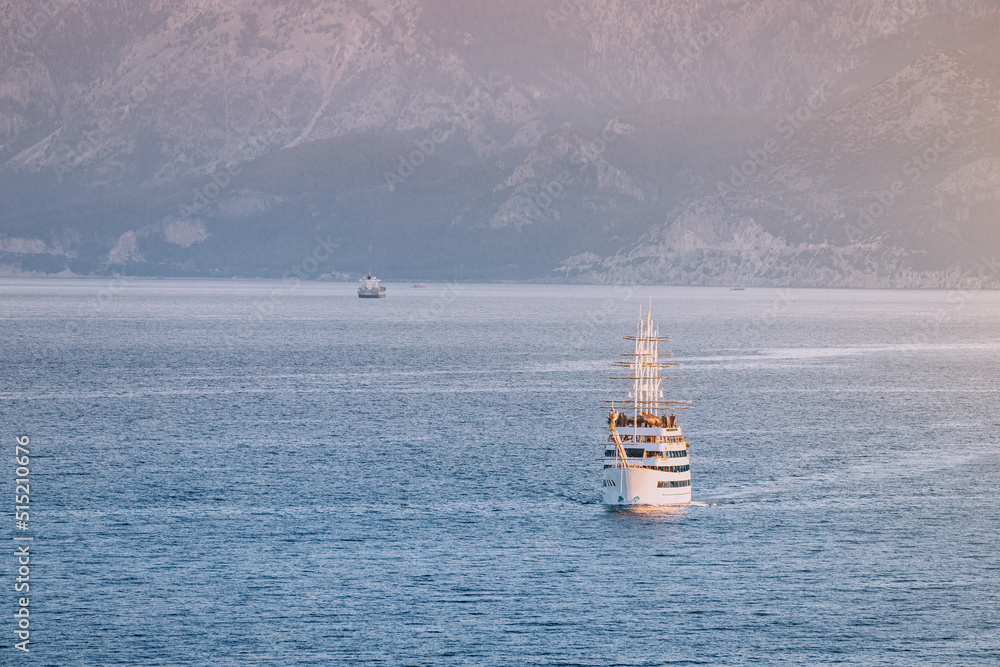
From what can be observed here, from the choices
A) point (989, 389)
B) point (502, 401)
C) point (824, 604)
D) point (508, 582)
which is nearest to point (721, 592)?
point (824, 604)

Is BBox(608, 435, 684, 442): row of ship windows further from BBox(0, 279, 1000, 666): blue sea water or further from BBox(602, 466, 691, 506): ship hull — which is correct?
BBox(0, 279, 1000, 666): blue sea water

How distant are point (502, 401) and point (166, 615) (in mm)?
99651

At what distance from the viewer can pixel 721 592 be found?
81062mm

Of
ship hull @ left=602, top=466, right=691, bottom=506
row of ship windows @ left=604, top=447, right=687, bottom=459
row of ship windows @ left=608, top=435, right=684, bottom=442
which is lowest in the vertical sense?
ship hull @ left=602, top=466, right=691, bottom=506

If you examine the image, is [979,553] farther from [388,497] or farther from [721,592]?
[388,497]

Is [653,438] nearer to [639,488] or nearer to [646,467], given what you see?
[646,467]

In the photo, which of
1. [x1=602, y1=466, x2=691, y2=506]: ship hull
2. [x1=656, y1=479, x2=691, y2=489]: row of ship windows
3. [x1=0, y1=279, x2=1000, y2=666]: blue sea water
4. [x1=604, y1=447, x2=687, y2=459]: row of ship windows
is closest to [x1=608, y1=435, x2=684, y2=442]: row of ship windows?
[x1=604, y1=447, x2=687, y2=459]: row of ship windows

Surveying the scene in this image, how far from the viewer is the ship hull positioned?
333 ft

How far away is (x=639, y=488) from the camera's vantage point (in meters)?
102

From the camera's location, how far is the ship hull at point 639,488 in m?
102

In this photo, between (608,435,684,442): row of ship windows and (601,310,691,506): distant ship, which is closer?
(601,310,691,506): distant ship

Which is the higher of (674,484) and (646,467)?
(646,467)
